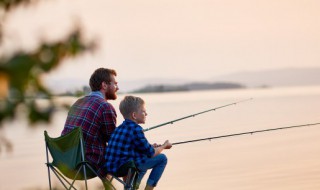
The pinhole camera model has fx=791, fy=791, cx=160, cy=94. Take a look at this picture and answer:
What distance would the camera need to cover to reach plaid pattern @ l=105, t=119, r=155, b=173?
447 cm

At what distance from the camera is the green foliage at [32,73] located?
49.9 inches

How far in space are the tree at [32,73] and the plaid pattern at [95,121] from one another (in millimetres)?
3209

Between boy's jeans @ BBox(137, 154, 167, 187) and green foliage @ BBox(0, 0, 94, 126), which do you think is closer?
green foliage @ BBox(0, 0, 94, 126)

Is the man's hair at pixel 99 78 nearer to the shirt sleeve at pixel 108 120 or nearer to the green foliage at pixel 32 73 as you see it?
the shirt sleeve at pixel 108 120

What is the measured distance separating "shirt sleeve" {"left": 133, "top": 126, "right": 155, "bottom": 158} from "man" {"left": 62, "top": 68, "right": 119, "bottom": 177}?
0.20m

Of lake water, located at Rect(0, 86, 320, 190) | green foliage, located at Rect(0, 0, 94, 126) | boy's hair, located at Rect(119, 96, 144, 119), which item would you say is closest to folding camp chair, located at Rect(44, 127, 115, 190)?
lake water, located at Rect(0, 86, 320, 190)

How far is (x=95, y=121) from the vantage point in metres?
4.59

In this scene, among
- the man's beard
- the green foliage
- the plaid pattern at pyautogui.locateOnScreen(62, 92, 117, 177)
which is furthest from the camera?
the man's beard

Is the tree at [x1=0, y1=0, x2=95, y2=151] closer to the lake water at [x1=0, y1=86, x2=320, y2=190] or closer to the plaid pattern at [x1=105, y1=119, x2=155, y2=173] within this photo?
the plaid pattern at [x1=105, y1=119, x2=155, y2=173]

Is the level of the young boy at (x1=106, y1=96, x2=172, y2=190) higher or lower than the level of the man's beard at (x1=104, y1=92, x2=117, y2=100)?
lower

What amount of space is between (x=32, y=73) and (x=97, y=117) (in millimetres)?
3314

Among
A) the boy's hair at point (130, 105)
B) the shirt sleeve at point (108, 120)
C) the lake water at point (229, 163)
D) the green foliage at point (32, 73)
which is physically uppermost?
the green foliage at point (32, 73)

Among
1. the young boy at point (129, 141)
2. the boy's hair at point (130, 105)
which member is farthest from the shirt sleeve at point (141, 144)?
the boy's hair at point (130, 105)

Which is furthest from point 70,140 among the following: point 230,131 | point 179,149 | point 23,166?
point 230,131
